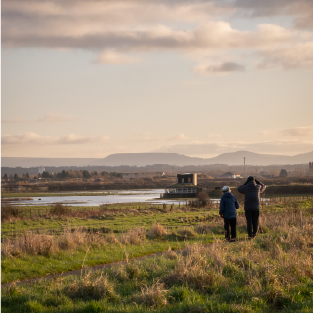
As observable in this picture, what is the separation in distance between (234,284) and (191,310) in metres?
1.97

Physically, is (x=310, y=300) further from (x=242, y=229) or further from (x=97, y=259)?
(x=242, y=229)

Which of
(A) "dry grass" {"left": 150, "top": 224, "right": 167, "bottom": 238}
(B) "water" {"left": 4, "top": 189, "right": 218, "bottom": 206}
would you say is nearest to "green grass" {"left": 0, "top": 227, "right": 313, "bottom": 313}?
(A) "dry grass" {"left": 150, "top": 224, "right": 167, "bottom": 238}

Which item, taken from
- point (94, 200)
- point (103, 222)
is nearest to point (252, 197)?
point (103, 222)

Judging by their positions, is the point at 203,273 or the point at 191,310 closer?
the point at 191,310

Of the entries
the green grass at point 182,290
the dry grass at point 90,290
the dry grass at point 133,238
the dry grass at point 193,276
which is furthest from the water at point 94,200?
the dry grass at point 90,290

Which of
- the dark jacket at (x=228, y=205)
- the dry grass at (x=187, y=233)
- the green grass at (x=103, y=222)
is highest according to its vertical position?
the dark jacket at (x=228, y=205)

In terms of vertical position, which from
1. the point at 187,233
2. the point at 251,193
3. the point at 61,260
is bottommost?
the point at 187,233

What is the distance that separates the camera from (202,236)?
15.8 meters

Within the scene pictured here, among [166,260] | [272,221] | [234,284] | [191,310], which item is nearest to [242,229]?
[272,221]

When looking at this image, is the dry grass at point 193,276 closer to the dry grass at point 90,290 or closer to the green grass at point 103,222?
the dry grass at point 90,290

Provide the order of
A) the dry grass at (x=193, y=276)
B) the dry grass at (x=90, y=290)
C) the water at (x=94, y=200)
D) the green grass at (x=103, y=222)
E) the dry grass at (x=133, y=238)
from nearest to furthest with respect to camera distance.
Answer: the dry grass at (x=90, y=290) → the dry grass at (x=193, y=276) → the dry grass at (x=133, y=238) → the green grass at (x=103, y=222) → the water at (x=94, y=200)

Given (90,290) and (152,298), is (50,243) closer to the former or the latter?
(90,290)

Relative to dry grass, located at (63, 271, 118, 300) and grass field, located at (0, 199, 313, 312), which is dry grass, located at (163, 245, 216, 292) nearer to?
grass field, located at (0, 199, 313, 312)

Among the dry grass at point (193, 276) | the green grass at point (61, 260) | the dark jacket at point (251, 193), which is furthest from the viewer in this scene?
the dark jacket at point (251, 193)
